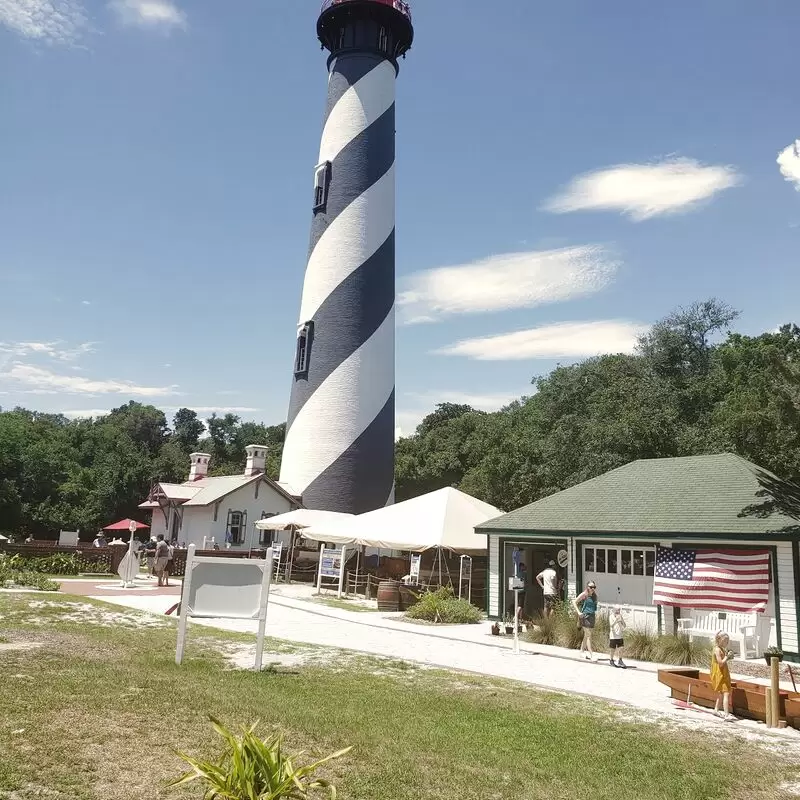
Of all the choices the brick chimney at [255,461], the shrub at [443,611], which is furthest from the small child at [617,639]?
the brick chimney at [255,461]

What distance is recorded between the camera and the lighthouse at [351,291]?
94.4ft

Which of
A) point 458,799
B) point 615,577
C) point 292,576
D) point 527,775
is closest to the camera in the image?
point 458,799

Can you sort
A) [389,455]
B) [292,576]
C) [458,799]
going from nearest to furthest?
[458,799]
[292,576]
[389,455]

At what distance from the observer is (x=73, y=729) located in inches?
257

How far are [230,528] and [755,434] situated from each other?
70.6 feet

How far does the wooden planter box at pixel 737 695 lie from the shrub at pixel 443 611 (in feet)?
27.9

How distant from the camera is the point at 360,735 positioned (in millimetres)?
6961

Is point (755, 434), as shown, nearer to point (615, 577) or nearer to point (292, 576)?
point (615, 577)

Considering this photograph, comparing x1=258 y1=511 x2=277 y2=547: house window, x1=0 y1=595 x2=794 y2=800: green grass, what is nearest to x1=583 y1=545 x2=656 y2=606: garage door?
x1=0 y1=595 x2=794 y2=800: green grass

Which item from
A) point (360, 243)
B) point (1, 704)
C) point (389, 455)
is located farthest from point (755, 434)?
point (1, 704)

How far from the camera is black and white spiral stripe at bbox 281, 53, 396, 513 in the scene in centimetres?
2875

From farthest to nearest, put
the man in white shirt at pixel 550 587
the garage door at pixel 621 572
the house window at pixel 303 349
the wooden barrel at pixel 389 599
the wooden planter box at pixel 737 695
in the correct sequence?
the house window at pixel 303 349 < the wooden barrel at pixel 389 599 < the man in white shirt at pixel 550 587 < the garage door at pixel 621 572 < the wooden planter box at pixel 737 695

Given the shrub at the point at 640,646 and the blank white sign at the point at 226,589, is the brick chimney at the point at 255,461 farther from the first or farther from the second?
the blank white sign at the point at 226,589

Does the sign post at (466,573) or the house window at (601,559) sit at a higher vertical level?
the house window at (601,559)
